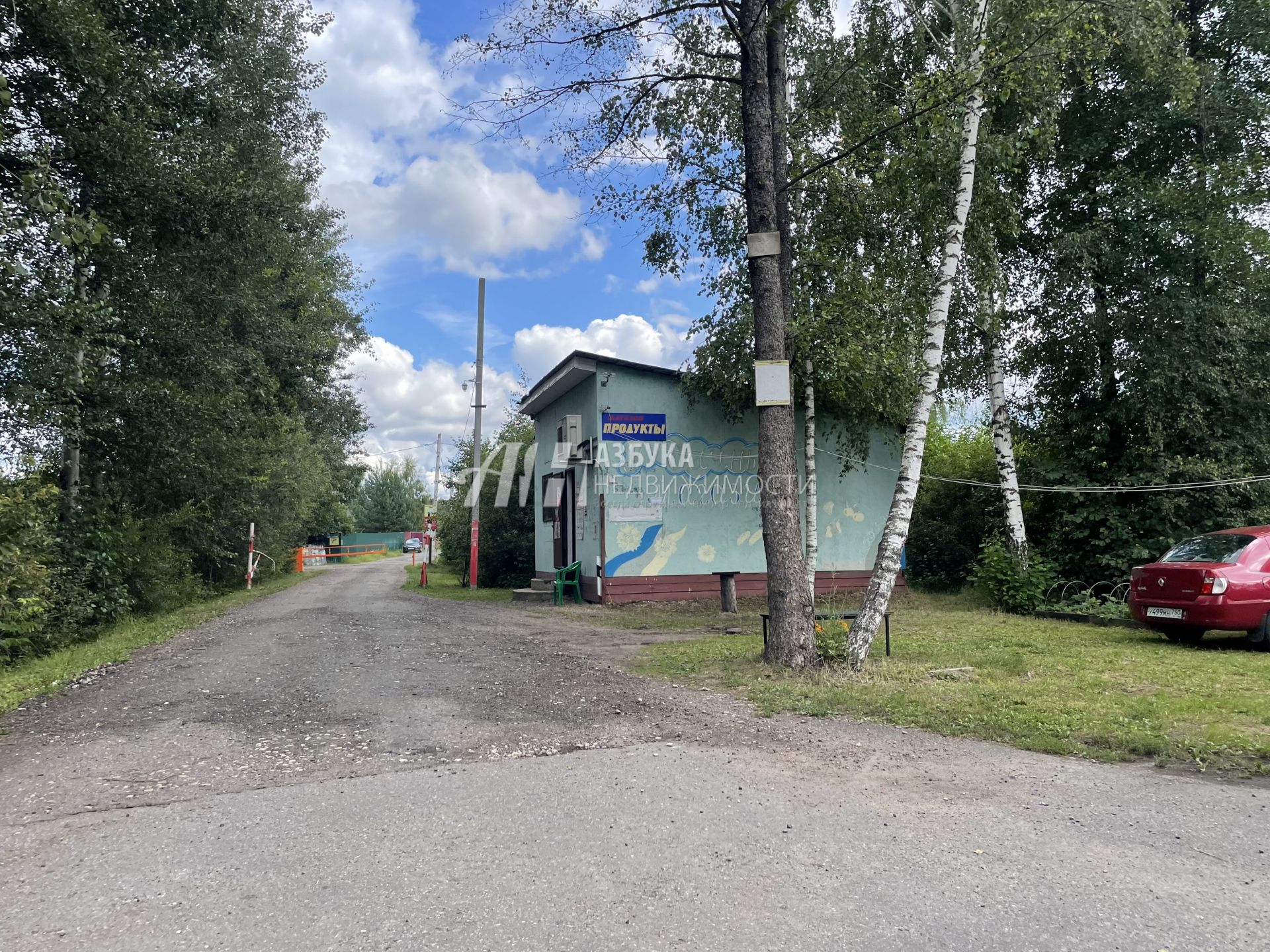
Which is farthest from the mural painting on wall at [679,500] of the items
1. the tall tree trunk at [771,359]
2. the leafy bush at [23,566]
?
the leafy bush at [23,566]

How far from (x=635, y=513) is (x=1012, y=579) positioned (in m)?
6.99

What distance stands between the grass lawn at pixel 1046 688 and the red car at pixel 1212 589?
1.12 ft

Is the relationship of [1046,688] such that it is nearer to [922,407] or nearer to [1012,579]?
[922,407]

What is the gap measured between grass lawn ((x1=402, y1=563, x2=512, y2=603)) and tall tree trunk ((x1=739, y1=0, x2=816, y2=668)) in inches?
408

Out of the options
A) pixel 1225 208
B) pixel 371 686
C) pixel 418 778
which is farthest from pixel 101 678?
pixel 1225 208

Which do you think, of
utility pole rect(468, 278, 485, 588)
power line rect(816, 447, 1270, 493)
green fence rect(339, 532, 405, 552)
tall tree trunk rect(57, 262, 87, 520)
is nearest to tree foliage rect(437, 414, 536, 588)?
utility pole rect(468, 278, 485, 588)

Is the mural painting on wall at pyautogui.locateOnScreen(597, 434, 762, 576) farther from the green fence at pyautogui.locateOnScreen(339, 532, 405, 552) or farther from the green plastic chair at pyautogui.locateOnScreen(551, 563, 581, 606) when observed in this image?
the green fence at pyautogui.locateOnScreen(339, 532, 405, 552)

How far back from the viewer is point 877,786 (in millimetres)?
4375

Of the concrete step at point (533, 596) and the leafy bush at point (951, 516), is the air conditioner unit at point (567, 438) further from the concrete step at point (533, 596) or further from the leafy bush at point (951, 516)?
the leafy bush at point (951, 516)

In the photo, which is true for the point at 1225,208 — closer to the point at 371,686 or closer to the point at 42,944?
the point at 371,686

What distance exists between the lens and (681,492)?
15672mm

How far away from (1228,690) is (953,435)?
636 inches

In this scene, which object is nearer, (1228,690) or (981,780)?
(981,780)

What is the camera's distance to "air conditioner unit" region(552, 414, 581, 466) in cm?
1611
